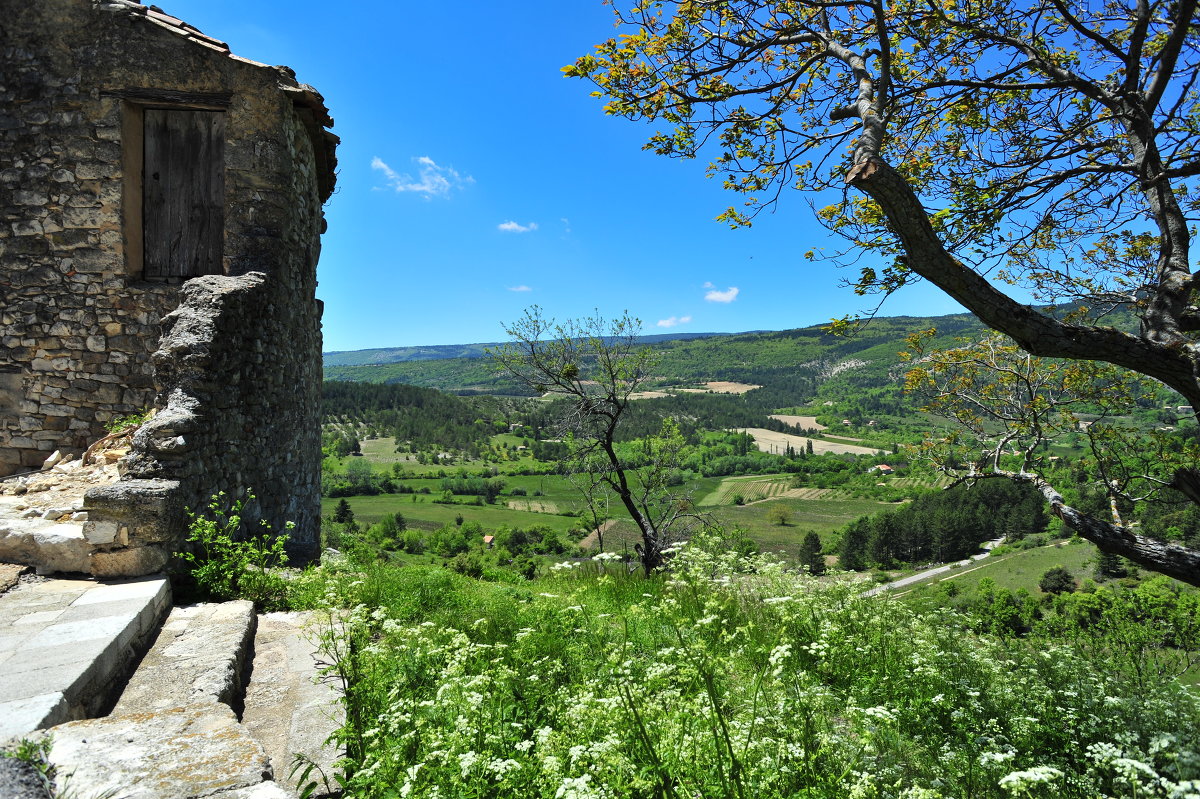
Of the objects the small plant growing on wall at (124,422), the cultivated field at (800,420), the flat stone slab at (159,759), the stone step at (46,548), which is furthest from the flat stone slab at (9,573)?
the cultivated field at (800,420)

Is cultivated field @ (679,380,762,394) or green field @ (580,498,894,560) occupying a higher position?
cultivated field @ (679,380,762,394)

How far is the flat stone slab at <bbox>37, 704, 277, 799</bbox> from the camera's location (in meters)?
2.03

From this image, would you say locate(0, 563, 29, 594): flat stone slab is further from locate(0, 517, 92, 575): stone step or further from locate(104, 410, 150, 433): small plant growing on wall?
locate(104, 410, 150, 433): small plant growing on wall

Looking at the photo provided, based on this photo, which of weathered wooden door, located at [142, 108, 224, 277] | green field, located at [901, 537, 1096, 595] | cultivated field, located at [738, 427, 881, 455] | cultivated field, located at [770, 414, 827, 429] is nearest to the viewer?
weathered wooden door, located at [142, 108, 224, 277]

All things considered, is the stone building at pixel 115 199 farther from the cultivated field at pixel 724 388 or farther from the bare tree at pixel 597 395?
the cultivated field at pixel 724 388

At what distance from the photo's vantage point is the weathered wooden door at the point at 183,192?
657cm

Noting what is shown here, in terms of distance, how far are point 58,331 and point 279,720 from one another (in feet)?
18.6

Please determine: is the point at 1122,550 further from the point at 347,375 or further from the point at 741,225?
the point at 347,375

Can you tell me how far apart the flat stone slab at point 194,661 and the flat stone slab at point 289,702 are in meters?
0.13

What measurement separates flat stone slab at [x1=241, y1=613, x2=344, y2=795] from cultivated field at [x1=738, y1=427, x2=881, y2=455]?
108420 millimetres

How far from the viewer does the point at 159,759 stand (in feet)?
7.23

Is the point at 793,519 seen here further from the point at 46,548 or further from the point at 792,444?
the point at 46,548

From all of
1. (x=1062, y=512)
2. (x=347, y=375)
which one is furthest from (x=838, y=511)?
(x=347, y=375)

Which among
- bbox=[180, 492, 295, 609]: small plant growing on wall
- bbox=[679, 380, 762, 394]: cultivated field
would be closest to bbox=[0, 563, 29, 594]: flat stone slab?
bbox=[180, 492, 295, 609]: small plant growing on wall
